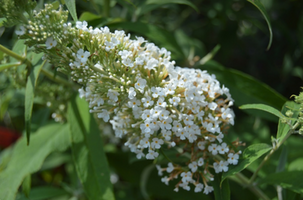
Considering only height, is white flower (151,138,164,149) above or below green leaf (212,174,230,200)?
above

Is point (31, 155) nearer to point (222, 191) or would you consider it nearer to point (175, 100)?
point (175, 100)

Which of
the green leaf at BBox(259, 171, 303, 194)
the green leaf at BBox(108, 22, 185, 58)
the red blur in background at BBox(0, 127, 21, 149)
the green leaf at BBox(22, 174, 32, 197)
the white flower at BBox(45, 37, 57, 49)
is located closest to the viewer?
the white flower at BBox(45, 37, 57, 49)

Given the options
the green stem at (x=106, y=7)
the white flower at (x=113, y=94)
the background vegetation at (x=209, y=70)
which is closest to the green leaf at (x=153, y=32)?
the background vegetation at (x=209, y=70)

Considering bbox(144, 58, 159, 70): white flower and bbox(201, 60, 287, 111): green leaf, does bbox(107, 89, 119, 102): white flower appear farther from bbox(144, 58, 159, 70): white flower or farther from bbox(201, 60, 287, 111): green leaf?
bbox(201, 60, 287, 111): green leaf

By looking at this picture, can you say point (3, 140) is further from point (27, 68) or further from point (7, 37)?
point (27, 68)

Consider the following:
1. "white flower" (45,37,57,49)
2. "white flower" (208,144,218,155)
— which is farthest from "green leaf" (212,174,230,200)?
"white flower" (45,37,57,49)

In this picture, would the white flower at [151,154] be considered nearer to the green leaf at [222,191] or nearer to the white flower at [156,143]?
the white flower at [156,143]
